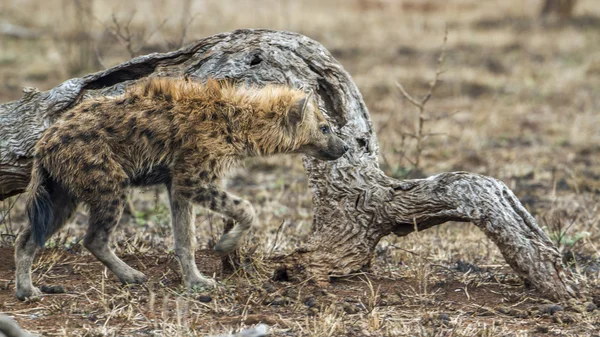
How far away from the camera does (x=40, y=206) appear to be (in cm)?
483

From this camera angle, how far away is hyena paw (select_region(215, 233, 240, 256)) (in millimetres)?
5086

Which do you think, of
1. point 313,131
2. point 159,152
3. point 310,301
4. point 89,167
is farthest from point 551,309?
point 89,167

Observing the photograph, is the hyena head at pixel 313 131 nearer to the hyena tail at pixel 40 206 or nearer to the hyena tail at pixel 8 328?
the hyena tail at pixel 40 206

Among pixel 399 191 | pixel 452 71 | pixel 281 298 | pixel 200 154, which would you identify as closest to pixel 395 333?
pixel 281 298

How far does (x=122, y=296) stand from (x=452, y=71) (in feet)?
36.2

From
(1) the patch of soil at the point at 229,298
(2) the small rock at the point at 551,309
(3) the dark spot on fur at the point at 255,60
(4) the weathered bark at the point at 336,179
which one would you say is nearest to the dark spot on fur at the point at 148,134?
(4) the weathered bark at the point at 336,179

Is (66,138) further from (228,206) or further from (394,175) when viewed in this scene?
(394,175)

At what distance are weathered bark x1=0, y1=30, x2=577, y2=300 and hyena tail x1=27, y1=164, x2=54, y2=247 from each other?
0.47 metres

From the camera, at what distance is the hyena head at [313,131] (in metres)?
5.38

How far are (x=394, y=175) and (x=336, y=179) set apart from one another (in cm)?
296

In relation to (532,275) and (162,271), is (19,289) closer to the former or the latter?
(162,271)

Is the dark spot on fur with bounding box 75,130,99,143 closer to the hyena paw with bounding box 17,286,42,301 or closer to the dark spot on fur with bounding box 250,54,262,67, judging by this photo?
the hyena paw with bounding box 17,286,42,301

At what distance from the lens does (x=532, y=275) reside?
4992 mm

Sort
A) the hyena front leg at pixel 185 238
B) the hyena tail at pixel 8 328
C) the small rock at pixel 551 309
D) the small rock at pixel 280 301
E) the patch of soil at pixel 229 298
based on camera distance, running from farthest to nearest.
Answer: the hyena front leg at pixel 185 238 < the small rock at pixel 280 301 < the small rock at pixel 551 309 < the patch of soil at pixel 229 298 < the hyena tail at pixel 8 328
